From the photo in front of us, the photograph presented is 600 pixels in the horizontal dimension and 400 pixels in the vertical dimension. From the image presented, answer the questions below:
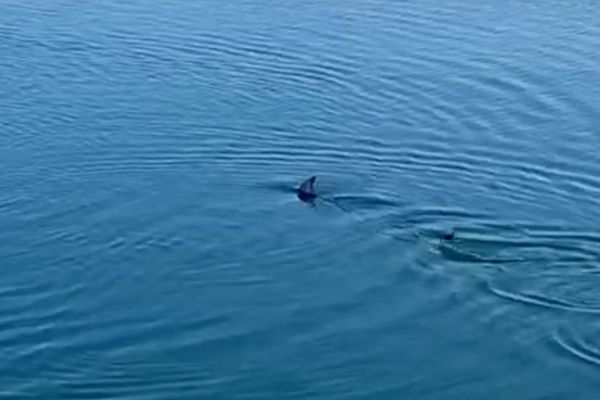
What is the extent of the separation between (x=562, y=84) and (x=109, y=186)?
36.9 feet

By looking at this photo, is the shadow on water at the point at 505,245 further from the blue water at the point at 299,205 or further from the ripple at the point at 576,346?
the ripple at the point at 576,346

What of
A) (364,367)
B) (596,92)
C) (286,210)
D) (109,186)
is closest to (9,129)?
(109,186)

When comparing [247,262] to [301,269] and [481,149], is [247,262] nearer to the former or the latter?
[301,269]

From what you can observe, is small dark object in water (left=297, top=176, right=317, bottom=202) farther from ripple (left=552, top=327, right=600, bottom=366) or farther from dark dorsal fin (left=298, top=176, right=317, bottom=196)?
ripple (left=552, top=327, right=600, bottom=366)

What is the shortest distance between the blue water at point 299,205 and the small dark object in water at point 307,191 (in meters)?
0.24

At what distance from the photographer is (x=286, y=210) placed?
963 inches

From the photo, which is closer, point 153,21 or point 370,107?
point 370,107

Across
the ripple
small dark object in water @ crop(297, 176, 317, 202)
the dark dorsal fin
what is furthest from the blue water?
the dark dorsal fin

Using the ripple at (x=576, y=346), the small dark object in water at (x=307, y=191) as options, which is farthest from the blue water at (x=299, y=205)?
the small dark object in water at (x=307, y=191)

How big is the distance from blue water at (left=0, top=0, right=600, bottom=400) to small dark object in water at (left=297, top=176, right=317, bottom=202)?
24cm

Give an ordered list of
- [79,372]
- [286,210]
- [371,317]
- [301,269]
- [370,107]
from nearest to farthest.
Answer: [79,372], [371,317], [301,269], [286,210], [370,107]

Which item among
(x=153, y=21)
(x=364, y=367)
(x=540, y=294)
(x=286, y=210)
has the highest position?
(x=153, y=21)

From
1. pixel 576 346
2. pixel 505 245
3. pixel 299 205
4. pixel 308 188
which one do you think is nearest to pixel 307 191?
pixel 308 188

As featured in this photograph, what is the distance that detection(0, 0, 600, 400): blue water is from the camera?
20.0 m
